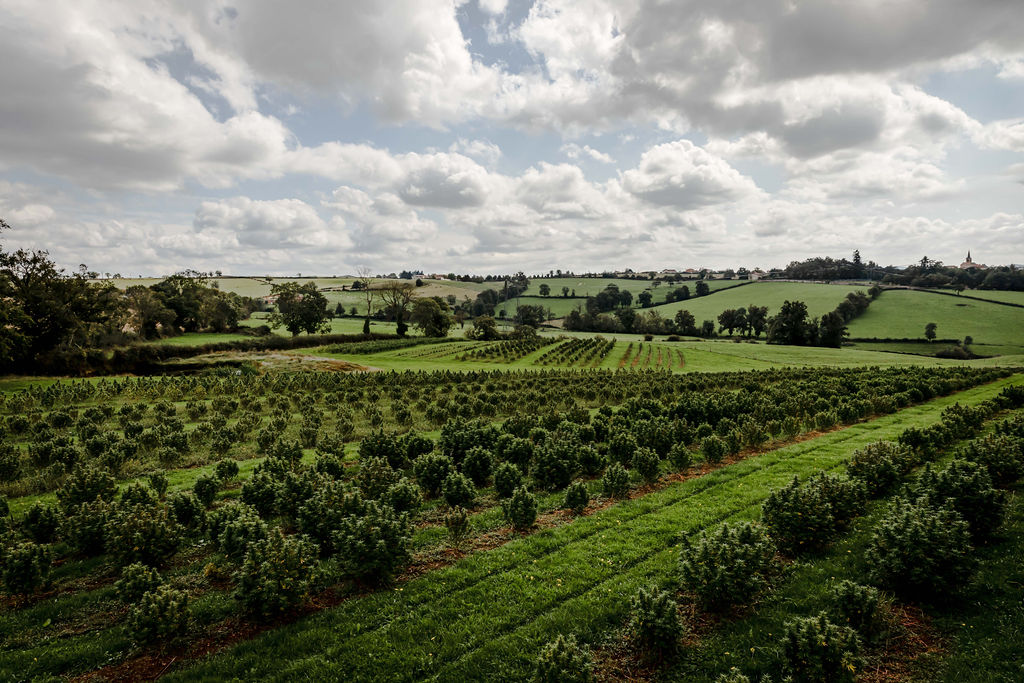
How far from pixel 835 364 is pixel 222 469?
81593mm

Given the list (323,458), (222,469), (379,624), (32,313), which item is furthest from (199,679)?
(32,313)

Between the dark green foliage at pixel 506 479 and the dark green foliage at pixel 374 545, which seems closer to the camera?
the dark green foliage at pixel 374 545

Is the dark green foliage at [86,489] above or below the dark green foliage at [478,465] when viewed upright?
above

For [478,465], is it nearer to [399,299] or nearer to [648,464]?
[648,464]

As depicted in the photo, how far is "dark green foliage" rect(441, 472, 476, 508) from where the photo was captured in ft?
46.5

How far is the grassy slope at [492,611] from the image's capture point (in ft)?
25.4

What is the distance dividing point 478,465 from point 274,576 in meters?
8.48

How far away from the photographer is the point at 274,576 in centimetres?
863

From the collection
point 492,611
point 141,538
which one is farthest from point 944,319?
point 141,538

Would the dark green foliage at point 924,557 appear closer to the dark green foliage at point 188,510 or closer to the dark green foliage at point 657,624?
the dark green foliage at point 657,624

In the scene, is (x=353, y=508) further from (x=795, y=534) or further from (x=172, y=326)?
(x=172, y=326)

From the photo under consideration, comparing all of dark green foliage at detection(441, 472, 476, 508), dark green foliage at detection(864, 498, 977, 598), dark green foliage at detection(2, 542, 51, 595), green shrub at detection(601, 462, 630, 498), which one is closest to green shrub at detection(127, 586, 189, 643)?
dark green foliage at detection(2, 542, 51, 595)

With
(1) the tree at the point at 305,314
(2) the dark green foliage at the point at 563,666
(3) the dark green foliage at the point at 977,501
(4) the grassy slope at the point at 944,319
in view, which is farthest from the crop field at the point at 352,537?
(4) the grassy slope at the point at 944,319

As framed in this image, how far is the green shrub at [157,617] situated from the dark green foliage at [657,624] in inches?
326
